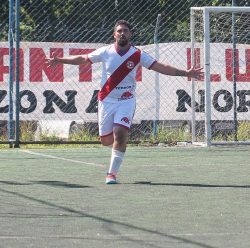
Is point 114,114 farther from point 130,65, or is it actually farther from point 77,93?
point 77,93

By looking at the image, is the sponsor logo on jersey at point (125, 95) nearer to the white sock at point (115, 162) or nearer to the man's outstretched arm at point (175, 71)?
the man's outstretched arm at point (175, 71)

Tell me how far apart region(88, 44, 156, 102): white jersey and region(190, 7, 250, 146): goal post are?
222 inches

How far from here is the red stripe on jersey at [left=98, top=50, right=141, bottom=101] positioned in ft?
36.0

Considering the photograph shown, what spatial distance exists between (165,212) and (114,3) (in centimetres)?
1186

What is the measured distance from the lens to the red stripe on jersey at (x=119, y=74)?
11.0 m

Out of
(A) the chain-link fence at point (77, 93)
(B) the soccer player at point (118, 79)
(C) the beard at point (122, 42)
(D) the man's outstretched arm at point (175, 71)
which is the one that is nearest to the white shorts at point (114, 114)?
(B) the soccer player at point (118, 79)

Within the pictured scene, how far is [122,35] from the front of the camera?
10.7 metres

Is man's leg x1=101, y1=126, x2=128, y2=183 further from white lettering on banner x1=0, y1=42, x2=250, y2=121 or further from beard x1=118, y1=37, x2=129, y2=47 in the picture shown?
white lettering on banner x1=0, y1=42, x2=250, y2=121

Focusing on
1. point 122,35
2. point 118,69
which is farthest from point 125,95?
point 122,35

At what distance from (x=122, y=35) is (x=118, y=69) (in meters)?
0.46

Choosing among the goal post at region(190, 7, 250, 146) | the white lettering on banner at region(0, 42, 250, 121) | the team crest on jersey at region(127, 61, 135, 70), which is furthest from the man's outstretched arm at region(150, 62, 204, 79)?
the white lettering on banner at region(0, 42, 250, 121)

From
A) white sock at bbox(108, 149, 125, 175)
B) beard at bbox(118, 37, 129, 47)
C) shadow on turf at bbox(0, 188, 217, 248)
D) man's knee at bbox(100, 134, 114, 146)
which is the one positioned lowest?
shadow on turf at bbox(0, 188, 217, 248)

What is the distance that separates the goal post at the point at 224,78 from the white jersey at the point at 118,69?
5644mm

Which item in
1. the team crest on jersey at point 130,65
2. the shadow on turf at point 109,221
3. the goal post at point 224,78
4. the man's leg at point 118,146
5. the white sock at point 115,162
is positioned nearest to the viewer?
the shadow on turf at point 109,221
